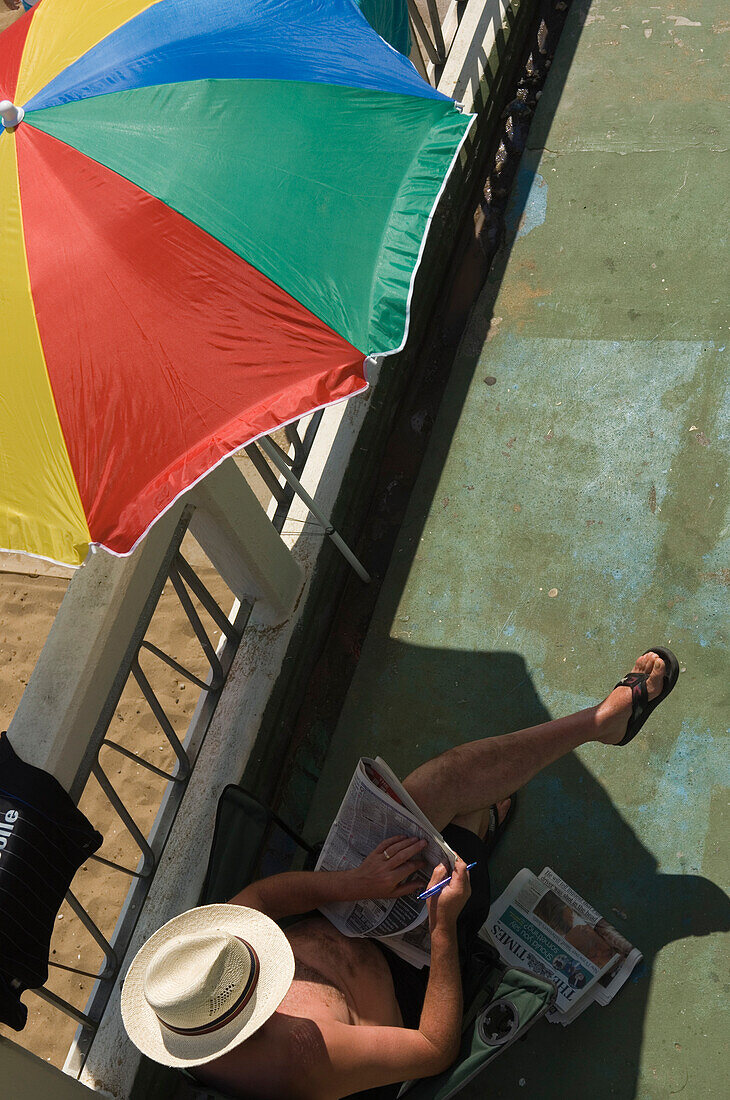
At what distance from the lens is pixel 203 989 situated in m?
2.02

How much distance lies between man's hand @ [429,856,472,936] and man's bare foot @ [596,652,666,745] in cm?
69

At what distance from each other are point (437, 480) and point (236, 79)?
A: 1.72 m

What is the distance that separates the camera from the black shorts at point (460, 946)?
2.49 meters

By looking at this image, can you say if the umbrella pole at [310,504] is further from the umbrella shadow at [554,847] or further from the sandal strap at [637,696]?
the sandal strap at [637,696]

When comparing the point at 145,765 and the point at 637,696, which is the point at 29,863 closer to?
the point at 145,765

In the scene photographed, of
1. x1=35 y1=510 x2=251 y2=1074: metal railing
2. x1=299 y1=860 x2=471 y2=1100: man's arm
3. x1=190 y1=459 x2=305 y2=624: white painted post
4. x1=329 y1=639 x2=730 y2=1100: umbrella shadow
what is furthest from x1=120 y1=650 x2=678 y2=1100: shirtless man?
x1=190 y1=459 x2=305 y2=624: white painted post

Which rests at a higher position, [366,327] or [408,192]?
[408,192]

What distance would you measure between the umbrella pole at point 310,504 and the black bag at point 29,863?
109cm

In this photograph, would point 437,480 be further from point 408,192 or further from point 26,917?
point 26,917

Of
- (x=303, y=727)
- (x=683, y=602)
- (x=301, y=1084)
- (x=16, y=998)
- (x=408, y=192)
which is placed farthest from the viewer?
(x=303, y=727)

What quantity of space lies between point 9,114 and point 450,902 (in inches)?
84.6

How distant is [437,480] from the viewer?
3.70 m

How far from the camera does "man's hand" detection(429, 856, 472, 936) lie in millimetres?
2322

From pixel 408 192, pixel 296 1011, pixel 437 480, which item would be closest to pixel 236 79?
pixel 408 192
